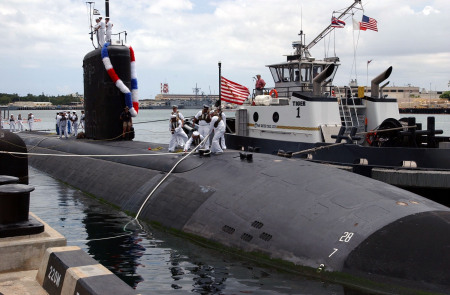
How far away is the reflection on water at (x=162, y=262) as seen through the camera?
735cm

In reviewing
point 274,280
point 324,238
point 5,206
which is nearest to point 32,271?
point 5,206

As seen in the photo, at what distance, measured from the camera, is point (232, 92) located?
76.5ft

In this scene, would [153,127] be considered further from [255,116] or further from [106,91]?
[106,91]

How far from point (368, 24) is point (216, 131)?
1206cm

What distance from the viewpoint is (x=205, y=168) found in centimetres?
1116

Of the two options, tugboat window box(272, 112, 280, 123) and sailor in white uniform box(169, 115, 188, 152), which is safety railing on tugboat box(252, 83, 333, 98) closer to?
tugboat window box(272, 112, 280, 123)

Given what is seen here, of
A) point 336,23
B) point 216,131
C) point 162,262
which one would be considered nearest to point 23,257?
point 162,262

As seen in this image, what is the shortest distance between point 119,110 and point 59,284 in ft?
40.4

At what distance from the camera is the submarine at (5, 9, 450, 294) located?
21.3 feet

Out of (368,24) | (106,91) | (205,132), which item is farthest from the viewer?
(368,24)

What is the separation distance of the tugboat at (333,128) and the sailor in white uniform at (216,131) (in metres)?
1.48

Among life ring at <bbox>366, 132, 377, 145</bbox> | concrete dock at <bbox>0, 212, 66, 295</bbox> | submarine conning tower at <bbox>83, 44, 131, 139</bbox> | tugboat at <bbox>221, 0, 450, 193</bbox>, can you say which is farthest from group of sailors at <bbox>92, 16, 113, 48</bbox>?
concrete dock at <bbox>0, 212, 66, 295</bbox>

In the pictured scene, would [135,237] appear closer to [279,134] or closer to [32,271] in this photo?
[32,271]

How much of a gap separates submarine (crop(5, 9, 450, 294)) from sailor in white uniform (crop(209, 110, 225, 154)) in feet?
1.08
